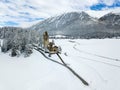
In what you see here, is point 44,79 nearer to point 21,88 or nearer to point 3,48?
point 21,88

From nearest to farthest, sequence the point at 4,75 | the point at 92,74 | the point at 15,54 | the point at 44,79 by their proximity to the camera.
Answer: the point at 44,79
the point at 92,74
the point at 4,75
the point at 15,54

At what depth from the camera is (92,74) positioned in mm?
34562

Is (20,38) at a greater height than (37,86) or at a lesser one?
greater

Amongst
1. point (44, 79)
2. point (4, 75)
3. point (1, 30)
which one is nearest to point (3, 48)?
point (4, 75)

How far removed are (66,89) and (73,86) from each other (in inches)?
54.6

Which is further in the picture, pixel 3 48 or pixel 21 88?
pixel 3 48

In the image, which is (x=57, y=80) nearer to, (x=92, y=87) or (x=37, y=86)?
(x=37, y=86)

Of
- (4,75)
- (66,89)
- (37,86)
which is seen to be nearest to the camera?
Result: (66,89)

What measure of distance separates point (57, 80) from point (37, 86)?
11.0 ft

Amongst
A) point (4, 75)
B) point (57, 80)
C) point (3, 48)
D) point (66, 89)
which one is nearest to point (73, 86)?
point (66, 89)

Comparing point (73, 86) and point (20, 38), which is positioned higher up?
point (20, 38)

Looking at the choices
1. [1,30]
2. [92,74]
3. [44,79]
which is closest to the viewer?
[44,79]

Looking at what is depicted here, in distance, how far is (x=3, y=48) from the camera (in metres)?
71.8

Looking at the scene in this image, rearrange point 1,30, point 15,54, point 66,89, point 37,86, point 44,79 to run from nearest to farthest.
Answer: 1. point 66,89
2. point 37,86
3. point 44,79
4. point 15,54
5. point 1,30
